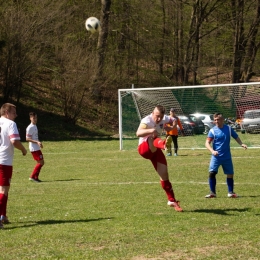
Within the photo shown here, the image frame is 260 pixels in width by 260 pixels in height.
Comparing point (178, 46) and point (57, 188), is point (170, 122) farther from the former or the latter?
point (178, 46)

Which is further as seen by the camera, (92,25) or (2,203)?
(92,25)

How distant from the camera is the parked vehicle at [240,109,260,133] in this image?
24295 mm

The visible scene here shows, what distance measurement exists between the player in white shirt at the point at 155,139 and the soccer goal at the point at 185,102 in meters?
14.9

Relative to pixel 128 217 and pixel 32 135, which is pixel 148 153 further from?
pixel 32 135

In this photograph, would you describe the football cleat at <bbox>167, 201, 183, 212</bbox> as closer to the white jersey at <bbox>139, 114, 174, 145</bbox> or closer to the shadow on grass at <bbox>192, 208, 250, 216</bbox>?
the shadow on grass at <bbox>192, 208, 250, 216</bbox>

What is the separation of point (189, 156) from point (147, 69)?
24.2m

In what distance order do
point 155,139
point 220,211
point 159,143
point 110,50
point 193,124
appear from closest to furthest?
point 159,143 < point 155,139 < point 220,211 < point 193,124 < point 110,50

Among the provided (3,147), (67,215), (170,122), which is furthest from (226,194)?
(3,147)

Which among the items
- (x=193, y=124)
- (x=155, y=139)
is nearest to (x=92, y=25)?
(x=193, y=124)

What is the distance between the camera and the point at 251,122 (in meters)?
24.5

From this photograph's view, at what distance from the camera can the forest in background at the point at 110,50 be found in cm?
3572

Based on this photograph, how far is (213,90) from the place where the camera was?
1032 inches

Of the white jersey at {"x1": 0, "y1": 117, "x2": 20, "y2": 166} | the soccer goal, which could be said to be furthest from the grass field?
the soccer goal

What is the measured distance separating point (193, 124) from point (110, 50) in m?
18.8
